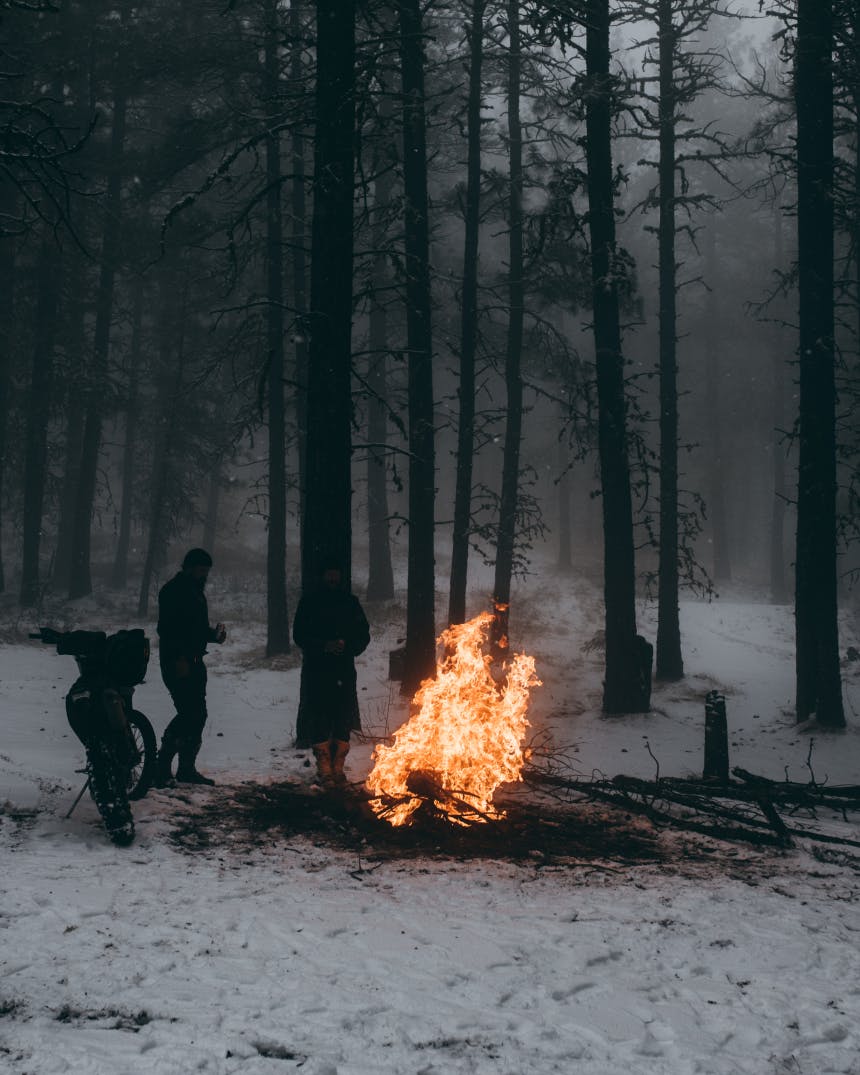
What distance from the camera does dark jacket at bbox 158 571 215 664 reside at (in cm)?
815

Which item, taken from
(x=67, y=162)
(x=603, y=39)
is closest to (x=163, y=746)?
(x=603, y=39)

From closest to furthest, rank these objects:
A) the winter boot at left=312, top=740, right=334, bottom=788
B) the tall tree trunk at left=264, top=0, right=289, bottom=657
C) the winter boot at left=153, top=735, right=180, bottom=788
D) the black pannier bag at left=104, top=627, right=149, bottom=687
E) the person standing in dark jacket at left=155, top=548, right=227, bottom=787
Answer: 1. the black pannier bag at left=104, top=627, right=149, bottom=687
2. the winter boot at left=153, top=735, right=180, bottom=788
3. the person standing in dark jacket at left=155, top=548, right=227, bottom=787
4. the winter boot at left=312, top=740, right=334, bottom=788
5. the tall tree trunk at left=264, top=0, right=289, bottom=657

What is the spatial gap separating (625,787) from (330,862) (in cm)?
332

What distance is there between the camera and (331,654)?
862 cm

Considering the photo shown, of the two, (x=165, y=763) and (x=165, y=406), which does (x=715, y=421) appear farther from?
(x=165, y=763)

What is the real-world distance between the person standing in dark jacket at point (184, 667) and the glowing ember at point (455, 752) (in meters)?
1.82

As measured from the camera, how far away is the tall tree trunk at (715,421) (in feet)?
117

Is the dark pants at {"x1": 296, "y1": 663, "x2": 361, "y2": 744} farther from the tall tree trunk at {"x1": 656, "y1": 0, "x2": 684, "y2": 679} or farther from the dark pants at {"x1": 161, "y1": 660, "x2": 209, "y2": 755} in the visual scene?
the tall tree trunk at {"x1": 656, "y1": 0, "x2": 684, "y2": 679}

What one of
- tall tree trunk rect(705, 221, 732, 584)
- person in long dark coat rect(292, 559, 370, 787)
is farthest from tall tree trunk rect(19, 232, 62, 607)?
tall tree trunk rect(705, 221, 732, 584)

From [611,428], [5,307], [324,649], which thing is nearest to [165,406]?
[5,307]

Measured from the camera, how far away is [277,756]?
10031 millimetres

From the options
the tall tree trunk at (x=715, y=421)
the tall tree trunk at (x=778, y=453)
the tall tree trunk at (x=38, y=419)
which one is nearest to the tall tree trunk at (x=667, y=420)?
the tall tree trunk at (x=38, y=419)

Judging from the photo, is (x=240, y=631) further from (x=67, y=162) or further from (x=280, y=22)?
(x=280, y=22)

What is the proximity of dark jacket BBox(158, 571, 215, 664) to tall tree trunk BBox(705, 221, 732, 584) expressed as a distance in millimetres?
30299
